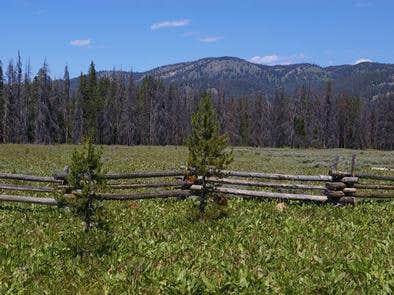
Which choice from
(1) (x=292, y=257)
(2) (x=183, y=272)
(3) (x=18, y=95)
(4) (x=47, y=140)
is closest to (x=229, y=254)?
(1) (x=292, y=257)

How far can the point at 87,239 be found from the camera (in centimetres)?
1105

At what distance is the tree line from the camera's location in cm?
10075

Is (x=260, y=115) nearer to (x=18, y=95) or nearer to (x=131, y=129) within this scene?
(x=131, y=129)

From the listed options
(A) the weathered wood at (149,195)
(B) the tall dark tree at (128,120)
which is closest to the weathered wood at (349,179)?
(A) the weathered wood at (149,195)

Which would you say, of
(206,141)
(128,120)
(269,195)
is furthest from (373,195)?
(128,120)

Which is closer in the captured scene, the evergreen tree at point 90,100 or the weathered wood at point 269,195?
the weathered wood at point 269,195

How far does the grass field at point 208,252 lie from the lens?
29.4ft

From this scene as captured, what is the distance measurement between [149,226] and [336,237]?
497 cm

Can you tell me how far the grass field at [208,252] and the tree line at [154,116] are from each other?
3486 inches

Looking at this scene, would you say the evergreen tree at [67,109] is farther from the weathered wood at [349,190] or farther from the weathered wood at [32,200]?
the weathered wood at [349,190]

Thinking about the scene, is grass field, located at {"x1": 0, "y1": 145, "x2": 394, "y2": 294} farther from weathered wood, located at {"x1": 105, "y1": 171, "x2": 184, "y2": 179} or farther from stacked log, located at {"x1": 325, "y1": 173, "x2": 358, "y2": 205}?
weathered wood, located at {"x1": 105, "y1": 171, "x2": 184, "y2": 179}

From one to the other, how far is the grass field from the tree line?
88.5 metres

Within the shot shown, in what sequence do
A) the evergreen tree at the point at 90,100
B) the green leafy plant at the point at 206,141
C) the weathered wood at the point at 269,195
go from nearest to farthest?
1. the green leafy plant at the point at 206,141
2. the weathered wood at the point at 269,195
3. the evergreen tree at the point at 90,100

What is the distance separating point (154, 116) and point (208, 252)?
357 ft
